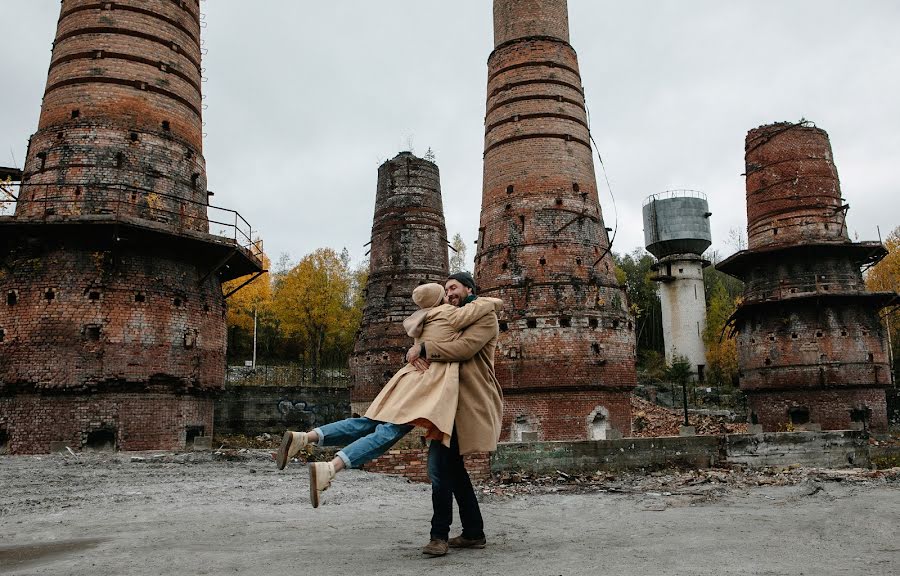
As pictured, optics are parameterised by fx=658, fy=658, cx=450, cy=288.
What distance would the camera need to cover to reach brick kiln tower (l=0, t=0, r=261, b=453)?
14.6 metres

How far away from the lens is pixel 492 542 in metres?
5.09

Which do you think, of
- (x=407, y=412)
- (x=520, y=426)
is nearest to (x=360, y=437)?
(x=407, y=412)

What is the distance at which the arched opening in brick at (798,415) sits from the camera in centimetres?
2312

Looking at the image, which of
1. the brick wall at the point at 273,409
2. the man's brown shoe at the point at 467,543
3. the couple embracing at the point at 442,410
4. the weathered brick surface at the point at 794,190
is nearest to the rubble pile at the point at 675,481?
the man's brown shoe at the point at 467,543

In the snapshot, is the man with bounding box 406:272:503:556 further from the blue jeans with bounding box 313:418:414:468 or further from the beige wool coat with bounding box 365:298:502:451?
the blue jeans with bounding box 313:418:414:468

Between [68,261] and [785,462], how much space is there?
1665cm

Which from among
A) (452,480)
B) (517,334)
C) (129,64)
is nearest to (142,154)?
(129,64)

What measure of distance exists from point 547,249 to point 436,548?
49.5ft

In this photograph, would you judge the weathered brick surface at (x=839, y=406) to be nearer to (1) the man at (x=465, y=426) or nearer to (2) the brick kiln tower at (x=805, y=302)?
(2) the brick kiln tower at (x=805, y=302)

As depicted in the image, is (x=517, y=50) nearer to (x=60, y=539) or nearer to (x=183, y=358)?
(x=183, y=358)

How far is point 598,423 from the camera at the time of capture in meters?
18.1

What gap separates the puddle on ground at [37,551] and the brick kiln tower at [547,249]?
13.8m

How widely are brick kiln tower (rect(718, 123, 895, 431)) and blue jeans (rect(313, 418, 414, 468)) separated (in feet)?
73.6

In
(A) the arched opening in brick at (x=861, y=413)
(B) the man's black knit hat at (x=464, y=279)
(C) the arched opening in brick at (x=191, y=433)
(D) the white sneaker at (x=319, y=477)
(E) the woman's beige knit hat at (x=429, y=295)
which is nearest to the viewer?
(D) the white sneaker at (x=319, y=477)
